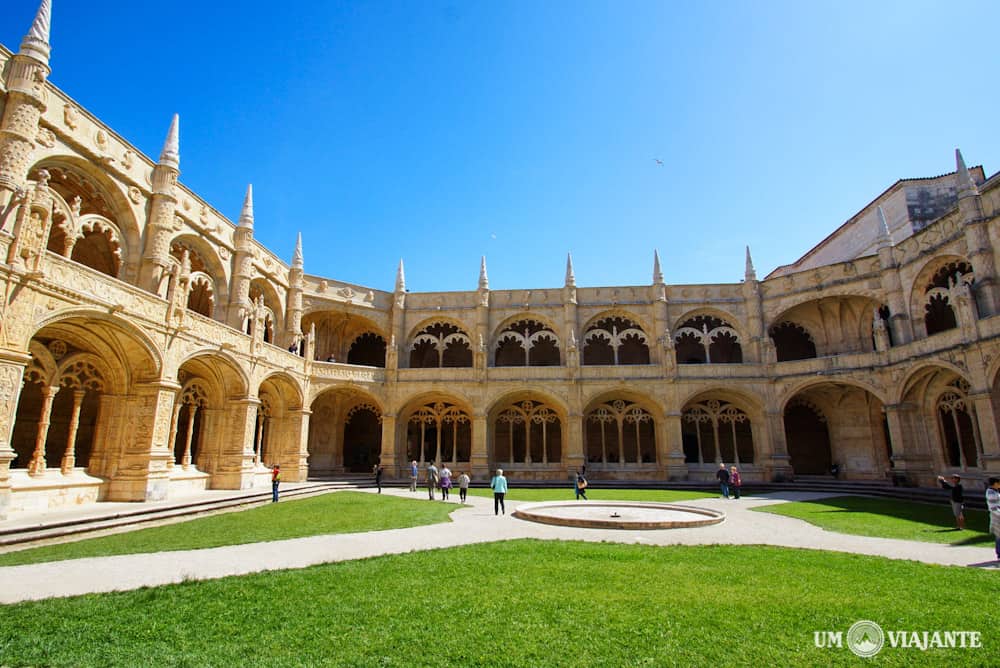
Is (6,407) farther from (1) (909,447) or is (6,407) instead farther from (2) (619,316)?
(1) (909,447)

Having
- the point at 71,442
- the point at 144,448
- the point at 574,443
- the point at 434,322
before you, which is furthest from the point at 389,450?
the point at 71,442

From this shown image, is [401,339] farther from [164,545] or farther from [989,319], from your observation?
[989,319]

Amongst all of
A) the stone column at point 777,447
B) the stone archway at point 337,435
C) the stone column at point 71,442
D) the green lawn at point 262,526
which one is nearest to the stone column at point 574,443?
the stone column at point 777,447

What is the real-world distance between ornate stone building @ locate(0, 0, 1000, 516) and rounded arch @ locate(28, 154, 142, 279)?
0.07 metres

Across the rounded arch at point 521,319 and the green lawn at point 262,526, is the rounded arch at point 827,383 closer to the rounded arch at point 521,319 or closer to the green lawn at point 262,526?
the rounded arch at point 521,319

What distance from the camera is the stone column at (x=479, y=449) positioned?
29453 millimetres

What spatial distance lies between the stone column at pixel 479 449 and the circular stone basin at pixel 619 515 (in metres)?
12.7

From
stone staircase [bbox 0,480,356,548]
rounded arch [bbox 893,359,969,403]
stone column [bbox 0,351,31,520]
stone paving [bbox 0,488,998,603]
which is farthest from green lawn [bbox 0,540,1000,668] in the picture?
rounded arch [bbox 893,359,969,403]

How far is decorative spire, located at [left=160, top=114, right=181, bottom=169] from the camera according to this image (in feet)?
65.6

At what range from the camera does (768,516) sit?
49.9ft

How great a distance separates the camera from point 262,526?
518 inches

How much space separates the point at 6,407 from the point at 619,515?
627 inches

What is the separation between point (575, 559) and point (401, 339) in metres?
25.3

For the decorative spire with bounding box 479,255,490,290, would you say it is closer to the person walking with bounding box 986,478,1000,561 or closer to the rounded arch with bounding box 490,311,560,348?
the rounded arch with bounding box 490,311,560,348
